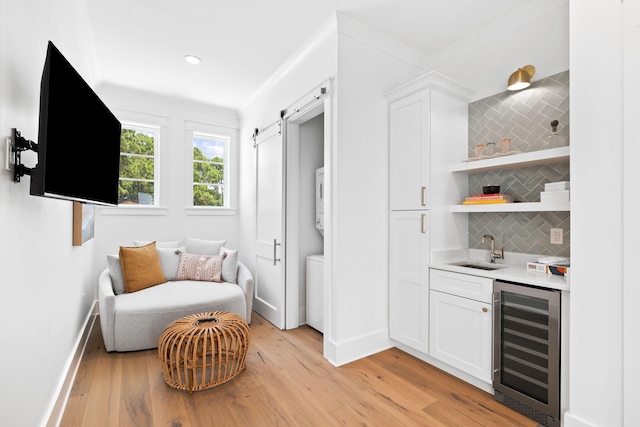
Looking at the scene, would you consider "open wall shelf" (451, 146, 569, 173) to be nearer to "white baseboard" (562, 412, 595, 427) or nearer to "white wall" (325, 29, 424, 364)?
"white wall" (325, 29, 424, 364)

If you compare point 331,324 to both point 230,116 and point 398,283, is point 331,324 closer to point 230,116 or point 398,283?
point 398,283

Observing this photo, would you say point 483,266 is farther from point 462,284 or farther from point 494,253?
point 462,284

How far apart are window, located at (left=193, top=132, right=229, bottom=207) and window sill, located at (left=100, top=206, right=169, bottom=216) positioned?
0.49 meters

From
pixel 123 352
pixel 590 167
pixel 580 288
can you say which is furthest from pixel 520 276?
pixel 123 352

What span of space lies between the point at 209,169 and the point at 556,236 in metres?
4.25

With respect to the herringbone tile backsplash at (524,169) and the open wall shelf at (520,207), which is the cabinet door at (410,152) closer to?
the open wall shelf at (520,207)

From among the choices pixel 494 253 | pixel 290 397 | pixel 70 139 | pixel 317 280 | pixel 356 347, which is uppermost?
pixel 70 139

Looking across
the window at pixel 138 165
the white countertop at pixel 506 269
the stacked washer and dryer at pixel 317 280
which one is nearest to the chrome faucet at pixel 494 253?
the white countertop at pixel 506 269

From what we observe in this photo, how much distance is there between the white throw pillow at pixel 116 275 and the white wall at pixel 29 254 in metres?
1.08

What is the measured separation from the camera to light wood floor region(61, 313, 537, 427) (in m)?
1.89

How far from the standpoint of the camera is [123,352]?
2.81 meters

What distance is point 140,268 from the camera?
3.31 meters

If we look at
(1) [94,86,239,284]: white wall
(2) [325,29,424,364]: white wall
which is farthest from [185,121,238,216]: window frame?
(2) [325,29,424,364]: white wall

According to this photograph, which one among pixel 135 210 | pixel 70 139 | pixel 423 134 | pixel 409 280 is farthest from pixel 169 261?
pixel 423 134
